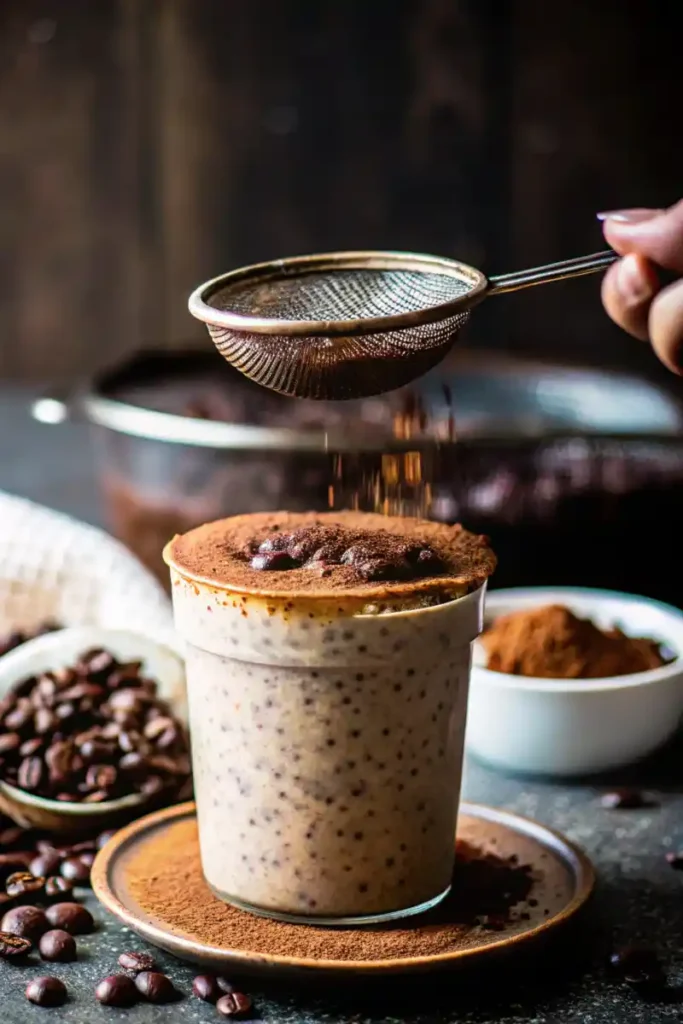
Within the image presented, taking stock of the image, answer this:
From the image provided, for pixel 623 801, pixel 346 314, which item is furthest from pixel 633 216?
pixel 623 801

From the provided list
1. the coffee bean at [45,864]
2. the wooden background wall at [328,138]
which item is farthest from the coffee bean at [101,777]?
the wooden background wall at [328,138]

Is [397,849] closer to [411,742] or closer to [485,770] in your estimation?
[411,742]

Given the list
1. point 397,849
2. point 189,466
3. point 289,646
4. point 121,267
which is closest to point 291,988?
point 397,849

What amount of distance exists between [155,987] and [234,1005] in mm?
81

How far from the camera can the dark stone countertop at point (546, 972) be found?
4.39ft

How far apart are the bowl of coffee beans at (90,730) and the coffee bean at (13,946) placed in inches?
9.6

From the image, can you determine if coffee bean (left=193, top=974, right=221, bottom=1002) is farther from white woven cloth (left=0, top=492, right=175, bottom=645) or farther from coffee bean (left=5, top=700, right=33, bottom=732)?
white woven cloth (left=0, top=492, right=175, bottom=645)

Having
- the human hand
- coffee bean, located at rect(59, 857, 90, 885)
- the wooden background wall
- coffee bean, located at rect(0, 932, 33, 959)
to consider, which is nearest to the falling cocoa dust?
the human hand

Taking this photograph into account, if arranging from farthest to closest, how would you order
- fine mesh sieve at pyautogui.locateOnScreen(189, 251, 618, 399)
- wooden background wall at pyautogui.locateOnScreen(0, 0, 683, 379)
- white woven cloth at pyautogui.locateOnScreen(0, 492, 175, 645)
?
wooden background wall at pyautogui.locateOnScreen(0, 0, 683, 379), white woven cloth at pyautogui.locateOnScreen(0, 492, 175, 645), fine mesh sieve at pyautogui.locateOnScreen(189, 251, 618, 399)

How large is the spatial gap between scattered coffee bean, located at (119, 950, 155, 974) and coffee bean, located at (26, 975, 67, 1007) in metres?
0.07

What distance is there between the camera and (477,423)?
2.77m

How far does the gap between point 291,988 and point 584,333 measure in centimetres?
336

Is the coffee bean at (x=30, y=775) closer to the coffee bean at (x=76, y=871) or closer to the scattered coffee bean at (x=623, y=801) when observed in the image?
the coffee bean at (x=76, y=871)

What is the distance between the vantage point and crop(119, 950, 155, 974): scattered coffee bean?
140 centimetres
